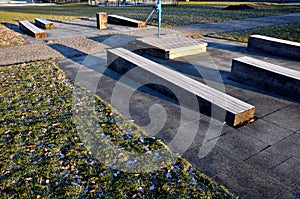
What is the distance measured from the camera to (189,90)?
18.3ft

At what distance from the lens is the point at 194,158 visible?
405 cm

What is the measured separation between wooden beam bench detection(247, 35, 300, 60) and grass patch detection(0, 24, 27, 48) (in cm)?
1043

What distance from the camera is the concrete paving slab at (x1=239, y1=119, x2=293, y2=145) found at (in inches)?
178

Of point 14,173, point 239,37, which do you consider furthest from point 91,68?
point 239,37

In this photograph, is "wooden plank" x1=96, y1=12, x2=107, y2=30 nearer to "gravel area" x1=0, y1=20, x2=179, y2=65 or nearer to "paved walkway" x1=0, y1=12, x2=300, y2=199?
"gravel area" x1=0, y1=20, x2=179, y2=65

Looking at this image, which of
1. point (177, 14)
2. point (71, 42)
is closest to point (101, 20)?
point (71, 42)

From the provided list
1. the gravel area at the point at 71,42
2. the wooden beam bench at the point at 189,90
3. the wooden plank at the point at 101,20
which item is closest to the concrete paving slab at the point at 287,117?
the wooden beam bench at the point at 189,90

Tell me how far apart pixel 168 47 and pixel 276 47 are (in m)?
3.99

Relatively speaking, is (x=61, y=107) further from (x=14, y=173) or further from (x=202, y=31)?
(x=202, y=31)

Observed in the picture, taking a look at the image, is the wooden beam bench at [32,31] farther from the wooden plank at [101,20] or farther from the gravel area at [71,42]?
the wooden plank at [101,20]

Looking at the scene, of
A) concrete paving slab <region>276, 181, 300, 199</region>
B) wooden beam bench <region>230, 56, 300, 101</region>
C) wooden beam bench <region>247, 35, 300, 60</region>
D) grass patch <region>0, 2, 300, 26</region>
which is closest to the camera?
concrete paving slab <region>276, 181, 300, 199</region>

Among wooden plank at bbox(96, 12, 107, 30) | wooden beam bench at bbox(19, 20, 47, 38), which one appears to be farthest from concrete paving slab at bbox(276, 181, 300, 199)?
wooden plank at bbox(96, 12, 107, 30)

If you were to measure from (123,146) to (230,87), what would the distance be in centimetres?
371

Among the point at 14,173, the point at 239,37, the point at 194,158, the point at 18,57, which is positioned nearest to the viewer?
the point at 14,173
